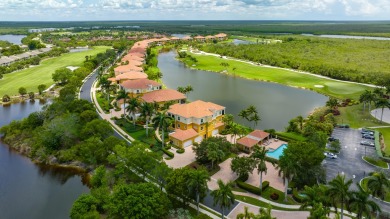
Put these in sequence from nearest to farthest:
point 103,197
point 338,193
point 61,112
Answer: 1. point 338,193
2. point 103,197
3. point 61,112

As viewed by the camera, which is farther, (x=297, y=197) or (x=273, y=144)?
(x=273, y=144)

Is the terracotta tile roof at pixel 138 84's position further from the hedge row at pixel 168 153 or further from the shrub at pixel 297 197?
the shrub at pixel 297 197

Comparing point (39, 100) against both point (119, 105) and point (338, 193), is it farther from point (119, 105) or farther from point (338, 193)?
point (338, 193)

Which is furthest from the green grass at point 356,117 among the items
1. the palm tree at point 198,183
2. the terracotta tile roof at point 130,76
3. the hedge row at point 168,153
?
the terracotta tile roof at point 130,76

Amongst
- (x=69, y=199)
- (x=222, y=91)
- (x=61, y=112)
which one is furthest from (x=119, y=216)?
(x=222, y=91)

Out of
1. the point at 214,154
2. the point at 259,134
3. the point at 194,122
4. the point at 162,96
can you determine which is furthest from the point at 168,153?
the point at 162,96

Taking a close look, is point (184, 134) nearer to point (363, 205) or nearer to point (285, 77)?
point (363, 205)

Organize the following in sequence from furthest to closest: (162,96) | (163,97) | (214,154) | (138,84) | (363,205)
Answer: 1. (138,84)
2. (162,96)
3. (163,97)
4. (214,154)
5. (363,205)
